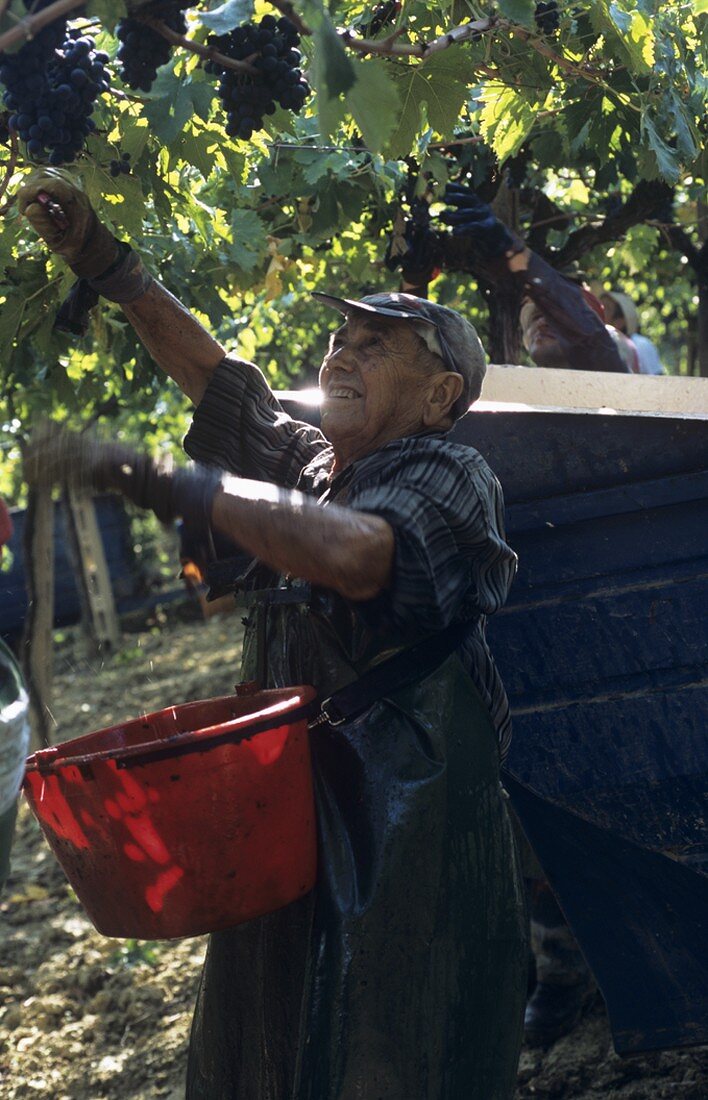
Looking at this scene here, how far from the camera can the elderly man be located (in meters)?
2.26

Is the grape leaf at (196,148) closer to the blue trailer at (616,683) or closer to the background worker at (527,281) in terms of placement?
the blue trailer at (616,683)

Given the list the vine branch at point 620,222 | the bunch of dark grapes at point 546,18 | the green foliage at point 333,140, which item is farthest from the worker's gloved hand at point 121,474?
the vine branch at point 620,222

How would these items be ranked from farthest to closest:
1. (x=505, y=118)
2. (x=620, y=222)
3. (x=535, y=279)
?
(x=620, y=222), (x=535, y=279), (x=505, y=118)

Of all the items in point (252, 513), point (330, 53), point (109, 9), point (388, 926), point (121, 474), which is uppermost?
point (109, 9)

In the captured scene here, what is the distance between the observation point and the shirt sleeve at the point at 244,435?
2924 millimetres

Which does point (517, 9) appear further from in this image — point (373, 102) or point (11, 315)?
point (11, 315)

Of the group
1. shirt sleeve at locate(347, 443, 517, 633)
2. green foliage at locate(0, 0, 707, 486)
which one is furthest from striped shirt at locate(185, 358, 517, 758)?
green foliage at locate(0, 0, 707, 486)

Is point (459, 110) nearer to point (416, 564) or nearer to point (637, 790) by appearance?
point (416, 564)

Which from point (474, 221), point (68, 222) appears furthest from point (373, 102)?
point (474, 221)

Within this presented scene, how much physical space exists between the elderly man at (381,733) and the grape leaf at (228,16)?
494 mm

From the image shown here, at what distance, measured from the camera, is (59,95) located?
8.03 ft

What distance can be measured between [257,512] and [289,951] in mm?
844

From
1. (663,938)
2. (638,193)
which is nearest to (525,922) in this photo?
(663,938)

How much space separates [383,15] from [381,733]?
1554 mm
